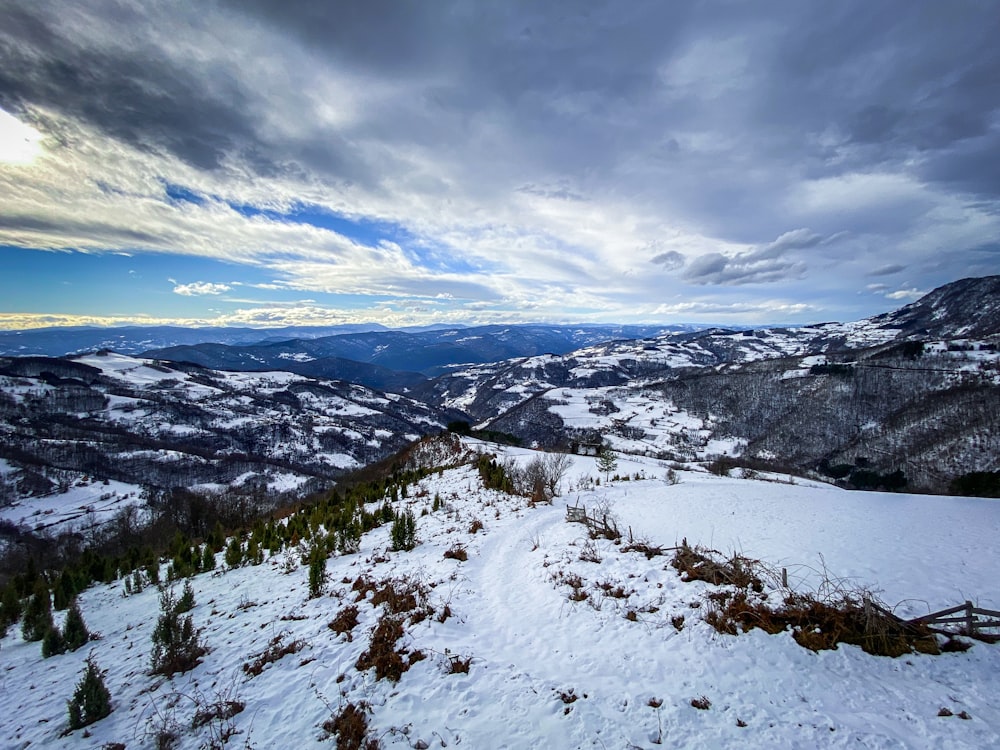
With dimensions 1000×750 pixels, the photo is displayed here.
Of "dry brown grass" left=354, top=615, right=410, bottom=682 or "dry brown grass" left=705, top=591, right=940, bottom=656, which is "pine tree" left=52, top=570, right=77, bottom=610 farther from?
"dry brown grass" left=705, top=591, right=940, bottom=656

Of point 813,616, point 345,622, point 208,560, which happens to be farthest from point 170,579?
point 813,616

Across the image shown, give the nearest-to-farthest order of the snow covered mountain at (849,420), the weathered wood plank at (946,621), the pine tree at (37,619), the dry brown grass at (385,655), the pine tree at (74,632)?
the weathered wood plank at (946,621), the dry brown grass at (385,655), the pine tree at (74,632), the pine tree at (37,619), the snow covered mountain at (849,420)

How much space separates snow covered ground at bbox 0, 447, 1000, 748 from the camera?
6934 millimetres

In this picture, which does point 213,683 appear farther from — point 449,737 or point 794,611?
point 794,611

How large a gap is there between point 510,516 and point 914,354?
223 metres

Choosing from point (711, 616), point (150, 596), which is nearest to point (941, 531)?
point (711, 616)

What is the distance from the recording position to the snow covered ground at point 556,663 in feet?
22.7

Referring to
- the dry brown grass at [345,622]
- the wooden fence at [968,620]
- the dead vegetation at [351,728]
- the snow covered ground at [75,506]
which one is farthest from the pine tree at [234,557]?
the snow covered ground at [75,506]

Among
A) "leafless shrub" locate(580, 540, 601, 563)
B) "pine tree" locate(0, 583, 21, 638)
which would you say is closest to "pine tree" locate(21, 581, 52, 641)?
"pine tree" locate(0, 583, 21, 638)

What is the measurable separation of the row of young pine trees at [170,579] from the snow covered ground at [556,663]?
20.0 inches

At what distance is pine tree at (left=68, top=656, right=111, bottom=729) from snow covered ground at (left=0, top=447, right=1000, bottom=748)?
0.87 feet

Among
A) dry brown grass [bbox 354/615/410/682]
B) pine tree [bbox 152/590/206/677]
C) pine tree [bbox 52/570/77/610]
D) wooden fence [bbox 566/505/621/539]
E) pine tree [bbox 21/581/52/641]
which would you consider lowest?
pine tree [bbox 52/570/77/610]

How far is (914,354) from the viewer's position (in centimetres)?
16400

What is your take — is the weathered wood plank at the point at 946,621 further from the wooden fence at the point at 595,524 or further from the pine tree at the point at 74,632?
the pine tree at the point at 74,632
